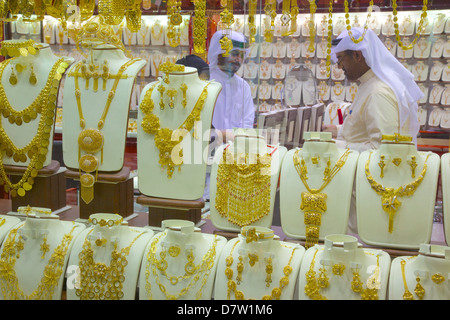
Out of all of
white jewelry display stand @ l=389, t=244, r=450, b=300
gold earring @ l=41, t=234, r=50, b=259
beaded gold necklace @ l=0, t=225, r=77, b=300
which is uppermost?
white jewelry display stand @ l=389, t=244, r=450, b=300

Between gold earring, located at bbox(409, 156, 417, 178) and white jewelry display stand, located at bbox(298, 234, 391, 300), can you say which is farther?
gold earring, located at bbox(409, 156, 417, 178)

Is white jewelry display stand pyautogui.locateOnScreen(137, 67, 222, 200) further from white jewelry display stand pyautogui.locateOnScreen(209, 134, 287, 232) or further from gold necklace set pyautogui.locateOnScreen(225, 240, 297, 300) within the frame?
gold necklace set pyautogui.locateOnScreen(225, 240, 297, 300)

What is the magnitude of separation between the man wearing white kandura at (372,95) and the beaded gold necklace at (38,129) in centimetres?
163

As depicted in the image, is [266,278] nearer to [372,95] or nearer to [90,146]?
[90,146]

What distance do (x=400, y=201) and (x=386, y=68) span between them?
1317 mm

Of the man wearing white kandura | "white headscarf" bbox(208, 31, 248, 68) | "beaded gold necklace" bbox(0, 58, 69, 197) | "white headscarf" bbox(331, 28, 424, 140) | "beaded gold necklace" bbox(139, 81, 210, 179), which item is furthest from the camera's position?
"white headscarf" bbox(208, 31, 248, 68)

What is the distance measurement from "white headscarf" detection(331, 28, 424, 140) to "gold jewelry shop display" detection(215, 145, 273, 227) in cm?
112

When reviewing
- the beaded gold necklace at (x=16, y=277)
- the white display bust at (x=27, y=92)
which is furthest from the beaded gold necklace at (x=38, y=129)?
the beaded gold necklace at (x=16, y=277)

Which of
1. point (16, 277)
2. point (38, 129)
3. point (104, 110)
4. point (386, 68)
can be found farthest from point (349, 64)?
point (16, 277)

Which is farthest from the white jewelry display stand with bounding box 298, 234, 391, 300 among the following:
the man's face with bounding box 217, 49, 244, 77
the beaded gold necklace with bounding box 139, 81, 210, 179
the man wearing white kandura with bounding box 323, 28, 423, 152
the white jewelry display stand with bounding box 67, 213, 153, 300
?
the man's face with bounding box 217, 49, 244, 77

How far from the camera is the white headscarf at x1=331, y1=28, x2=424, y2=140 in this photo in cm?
353

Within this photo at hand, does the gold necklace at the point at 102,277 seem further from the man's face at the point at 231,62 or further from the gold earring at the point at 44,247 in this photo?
the man's face at the point at 231,62

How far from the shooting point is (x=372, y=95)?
11.4 feet
